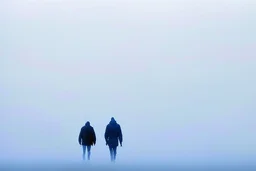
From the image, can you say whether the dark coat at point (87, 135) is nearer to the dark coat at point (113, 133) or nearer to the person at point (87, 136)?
the person at point (87, 136)

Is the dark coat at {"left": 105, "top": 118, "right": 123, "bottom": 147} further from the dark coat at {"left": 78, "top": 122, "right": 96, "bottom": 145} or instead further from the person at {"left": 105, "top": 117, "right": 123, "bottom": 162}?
the dark coat at {"left": 78, "top": 122, "right": 96, "bottom": 145}

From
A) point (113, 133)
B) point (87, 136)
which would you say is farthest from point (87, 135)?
point (113, 133)

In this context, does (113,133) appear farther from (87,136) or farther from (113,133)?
(87,136)

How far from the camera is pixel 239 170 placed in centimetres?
1778

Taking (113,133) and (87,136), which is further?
(87,136)

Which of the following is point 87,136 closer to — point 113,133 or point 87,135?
point 87,135

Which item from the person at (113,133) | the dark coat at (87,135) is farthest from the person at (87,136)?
the person at (113,133)

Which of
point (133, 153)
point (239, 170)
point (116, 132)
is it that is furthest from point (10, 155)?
point (239, 170)

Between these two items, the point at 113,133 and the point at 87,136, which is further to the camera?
the point at 87,136

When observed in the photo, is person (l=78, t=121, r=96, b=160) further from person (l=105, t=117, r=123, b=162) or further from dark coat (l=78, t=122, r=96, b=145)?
person (l=105, t=117, r=123, b=162)

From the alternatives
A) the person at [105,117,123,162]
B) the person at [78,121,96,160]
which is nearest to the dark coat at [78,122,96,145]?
the person at [78,121,96,160]

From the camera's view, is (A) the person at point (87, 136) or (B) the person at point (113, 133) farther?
(A) the person at point (87, 136)

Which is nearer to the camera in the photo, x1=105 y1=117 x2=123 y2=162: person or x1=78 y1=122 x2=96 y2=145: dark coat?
x1=105 y1=117 x2=123 y2=162: person

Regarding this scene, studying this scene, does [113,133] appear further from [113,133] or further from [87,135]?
[87,135]
